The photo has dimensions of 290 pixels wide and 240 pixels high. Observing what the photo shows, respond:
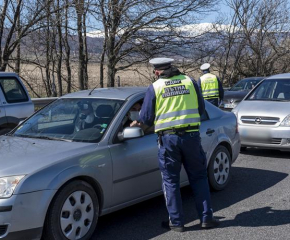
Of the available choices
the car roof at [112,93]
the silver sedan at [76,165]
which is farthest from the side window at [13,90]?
the car roof at [112,93]

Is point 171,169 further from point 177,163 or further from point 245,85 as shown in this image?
point 245,85

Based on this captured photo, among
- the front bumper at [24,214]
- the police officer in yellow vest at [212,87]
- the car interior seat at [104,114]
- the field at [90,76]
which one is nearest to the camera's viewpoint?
the front bumper at [24,214]

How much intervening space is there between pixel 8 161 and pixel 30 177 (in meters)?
0.36

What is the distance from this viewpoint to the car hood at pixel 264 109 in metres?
9.31

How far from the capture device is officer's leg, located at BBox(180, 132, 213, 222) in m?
5.06

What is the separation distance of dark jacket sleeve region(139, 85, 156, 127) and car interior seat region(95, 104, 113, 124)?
49 centimetres

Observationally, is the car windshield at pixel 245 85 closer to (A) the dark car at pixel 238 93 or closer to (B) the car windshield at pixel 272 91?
(A) the dark car at pixel 238 93

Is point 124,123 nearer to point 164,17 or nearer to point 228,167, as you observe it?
point 228,167

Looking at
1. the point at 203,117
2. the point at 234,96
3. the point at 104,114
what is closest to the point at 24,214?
the point at 104,114

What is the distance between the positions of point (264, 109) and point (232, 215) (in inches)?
167

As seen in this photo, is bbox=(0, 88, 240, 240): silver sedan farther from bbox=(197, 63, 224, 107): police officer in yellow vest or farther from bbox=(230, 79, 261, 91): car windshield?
bbox=(230, 79, 261, 91): car windshield

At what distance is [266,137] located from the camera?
9219 mm

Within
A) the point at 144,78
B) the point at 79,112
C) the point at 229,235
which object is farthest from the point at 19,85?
the point at 144,78

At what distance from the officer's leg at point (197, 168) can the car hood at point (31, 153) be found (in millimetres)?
934
